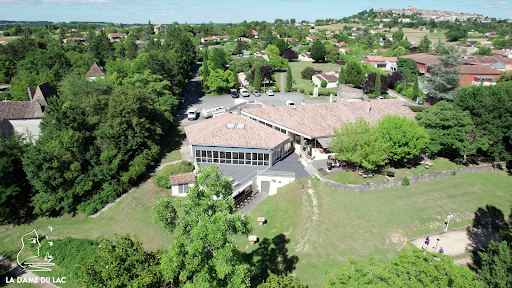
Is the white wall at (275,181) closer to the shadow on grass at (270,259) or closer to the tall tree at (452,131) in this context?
the shadow on grass at (270,259)

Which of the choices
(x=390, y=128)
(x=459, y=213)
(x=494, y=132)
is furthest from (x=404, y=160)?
(x=494, y=132)

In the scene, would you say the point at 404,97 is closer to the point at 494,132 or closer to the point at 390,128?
the point at 494,132

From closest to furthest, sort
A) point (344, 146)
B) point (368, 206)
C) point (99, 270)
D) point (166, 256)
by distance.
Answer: point (166, 256)
point (99, 270)
point (368, 206)
point (344, 146)

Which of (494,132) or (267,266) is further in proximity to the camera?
(494,132)

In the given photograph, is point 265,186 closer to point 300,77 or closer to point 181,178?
point 181,178

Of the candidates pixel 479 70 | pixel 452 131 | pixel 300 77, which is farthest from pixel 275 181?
pixel 479 70

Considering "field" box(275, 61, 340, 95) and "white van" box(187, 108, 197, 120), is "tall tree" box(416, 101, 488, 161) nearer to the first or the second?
"white van" box(187, 108, 197, 120)
